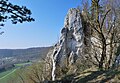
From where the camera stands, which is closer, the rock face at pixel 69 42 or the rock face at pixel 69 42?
the rock face at pixel 69 42

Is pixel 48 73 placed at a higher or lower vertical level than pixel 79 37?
lower

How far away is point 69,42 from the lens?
42844mm

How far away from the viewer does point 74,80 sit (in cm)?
1258

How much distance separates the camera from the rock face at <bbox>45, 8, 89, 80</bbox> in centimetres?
4019

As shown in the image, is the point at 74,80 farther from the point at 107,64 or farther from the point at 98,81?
the point at 107,64

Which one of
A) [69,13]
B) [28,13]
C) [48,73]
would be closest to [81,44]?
[69,13]

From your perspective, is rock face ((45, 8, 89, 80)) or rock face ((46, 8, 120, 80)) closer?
rock face ((46, 8, 120, 80))

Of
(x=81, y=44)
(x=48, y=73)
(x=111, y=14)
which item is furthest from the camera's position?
(x=48, y=73)

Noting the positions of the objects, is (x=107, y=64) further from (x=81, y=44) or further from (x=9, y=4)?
(x=81, y=44)

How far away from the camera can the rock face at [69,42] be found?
40188 mm

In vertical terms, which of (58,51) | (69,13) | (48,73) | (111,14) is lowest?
(48,73)

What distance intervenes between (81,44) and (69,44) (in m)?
3.40

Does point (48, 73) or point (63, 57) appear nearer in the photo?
point (63, 57)

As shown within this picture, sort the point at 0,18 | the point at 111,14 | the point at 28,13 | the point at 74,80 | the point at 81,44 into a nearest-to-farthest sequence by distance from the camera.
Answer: the point at 74,80
the point at 0,18
the point at 28,13
the point at 111,14
the point at 81,44
